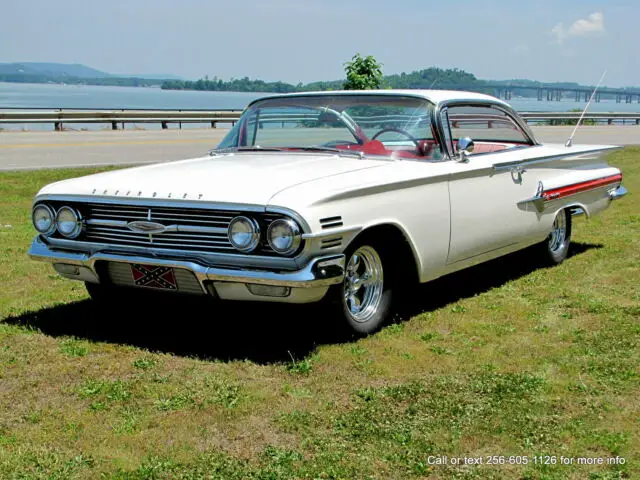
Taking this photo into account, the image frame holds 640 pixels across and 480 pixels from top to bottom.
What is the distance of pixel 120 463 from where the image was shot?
3.58m

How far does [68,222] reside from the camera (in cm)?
535

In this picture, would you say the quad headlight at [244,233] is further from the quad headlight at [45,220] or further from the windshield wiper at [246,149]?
the windshield wiper at [246,149]

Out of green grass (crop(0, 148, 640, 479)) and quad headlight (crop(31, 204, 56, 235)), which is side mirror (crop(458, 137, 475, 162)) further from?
quad headlight (crop(31, 204, 56, 235))

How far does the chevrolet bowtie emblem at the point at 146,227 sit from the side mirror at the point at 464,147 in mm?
2134

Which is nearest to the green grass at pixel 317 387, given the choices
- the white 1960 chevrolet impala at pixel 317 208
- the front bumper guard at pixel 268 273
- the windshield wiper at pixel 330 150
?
the white 1960 chevrolet impala at pixel 317 208

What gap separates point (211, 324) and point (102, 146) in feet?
52.7

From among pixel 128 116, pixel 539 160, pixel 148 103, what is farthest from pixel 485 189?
pixel 148 103

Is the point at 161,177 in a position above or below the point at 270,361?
above

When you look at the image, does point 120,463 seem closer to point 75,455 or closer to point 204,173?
point 75,455

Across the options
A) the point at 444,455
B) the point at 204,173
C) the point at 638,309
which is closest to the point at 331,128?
the point at 204,173

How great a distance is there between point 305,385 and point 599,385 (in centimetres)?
148

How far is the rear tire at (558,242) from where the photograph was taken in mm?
7480

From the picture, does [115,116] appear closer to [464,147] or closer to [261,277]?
[464,147]

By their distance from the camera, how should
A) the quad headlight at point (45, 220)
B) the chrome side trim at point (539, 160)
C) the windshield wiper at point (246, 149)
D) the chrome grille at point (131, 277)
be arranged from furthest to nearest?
the chrome side trim at point (539, 160), the windshield wiper at point (246, 149), the quad headlight at point (45, 220), the chrome grille at point (131, 277)
